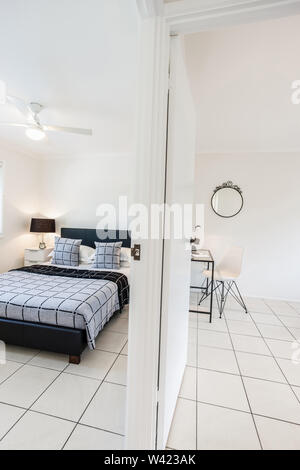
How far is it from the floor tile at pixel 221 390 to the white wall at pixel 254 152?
2.09 meters

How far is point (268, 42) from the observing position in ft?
4.80

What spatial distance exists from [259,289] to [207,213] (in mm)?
1471

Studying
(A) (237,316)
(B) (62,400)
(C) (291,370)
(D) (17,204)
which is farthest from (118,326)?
(D) (17,204)

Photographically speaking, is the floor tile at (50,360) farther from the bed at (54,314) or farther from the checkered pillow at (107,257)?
the checkered pillow at (107,257)

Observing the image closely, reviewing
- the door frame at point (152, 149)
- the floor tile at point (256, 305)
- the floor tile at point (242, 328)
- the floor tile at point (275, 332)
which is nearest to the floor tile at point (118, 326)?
the floor tile at point (242, 328)

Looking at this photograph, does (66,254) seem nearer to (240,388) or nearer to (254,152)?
(240,388)

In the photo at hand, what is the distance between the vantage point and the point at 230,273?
317cm

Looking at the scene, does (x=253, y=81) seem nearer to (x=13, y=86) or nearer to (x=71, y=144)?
(x=13, y=86)

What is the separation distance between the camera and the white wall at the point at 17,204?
3.57m

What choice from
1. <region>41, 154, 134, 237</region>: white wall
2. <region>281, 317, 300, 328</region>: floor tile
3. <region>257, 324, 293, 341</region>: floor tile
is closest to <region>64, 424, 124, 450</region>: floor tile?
<region>257, 324, 293, 341</region>: floor tile

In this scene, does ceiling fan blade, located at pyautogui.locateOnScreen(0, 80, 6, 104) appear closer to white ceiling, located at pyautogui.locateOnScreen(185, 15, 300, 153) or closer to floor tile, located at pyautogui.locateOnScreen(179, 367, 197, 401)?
white ceiling, located at pyautogui.locateOnScreen(185, 15, 300, 153)

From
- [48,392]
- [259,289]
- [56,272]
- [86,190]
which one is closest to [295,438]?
[48,392]

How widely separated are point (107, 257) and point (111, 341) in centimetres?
123

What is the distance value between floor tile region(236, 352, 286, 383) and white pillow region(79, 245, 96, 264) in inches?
93.2
